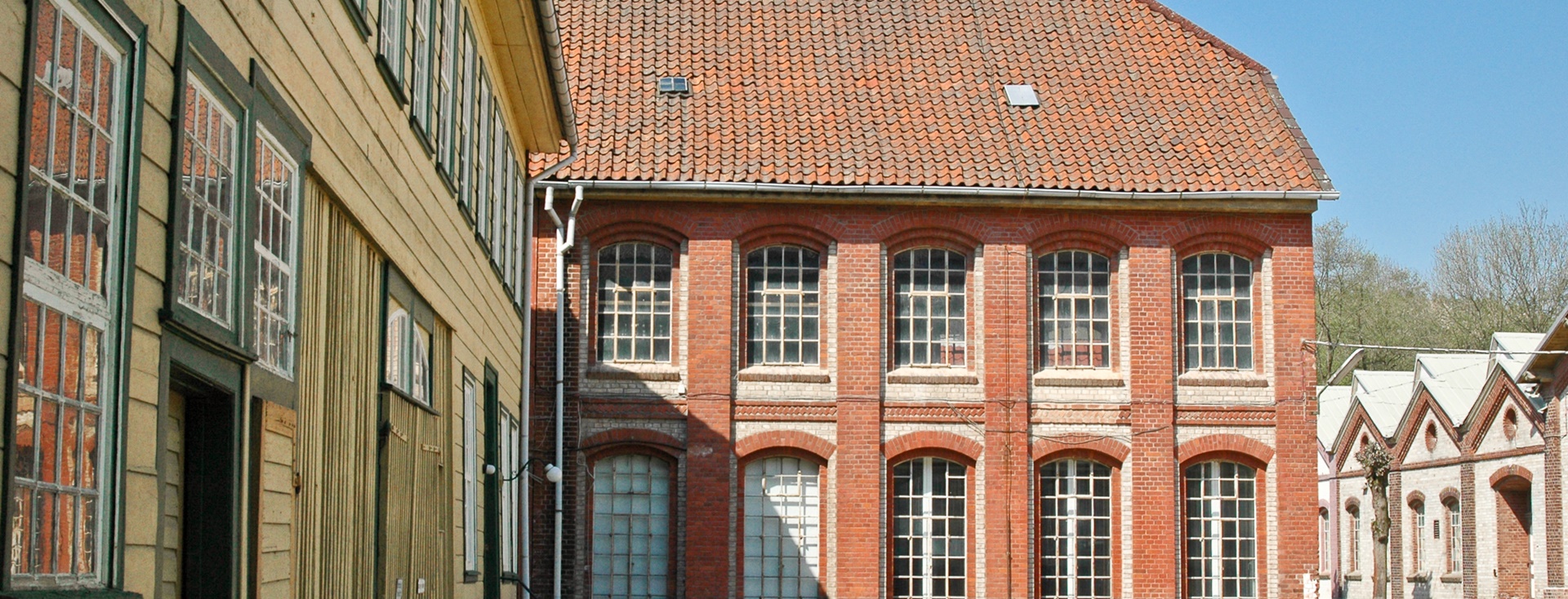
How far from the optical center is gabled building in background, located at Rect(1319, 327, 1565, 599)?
3372 centimetres

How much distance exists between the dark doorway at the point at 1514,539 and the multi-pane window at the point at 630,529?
1955cm

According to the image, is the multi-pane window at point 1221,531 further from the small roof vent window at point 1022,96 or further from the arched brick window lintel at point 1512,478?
the arched brick window lintel at point 1512,478

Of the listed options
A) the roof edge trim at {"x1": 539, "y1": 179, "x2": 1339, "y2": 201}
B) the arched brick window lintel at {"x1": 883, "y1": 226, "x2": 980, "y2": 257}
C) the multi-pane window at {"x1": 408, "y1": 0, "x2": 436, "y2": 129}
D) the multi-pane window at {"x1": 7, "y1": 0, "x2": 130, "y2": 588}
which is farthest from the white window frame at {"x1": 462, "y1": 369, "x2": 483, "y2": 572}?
the arched brick window lintel at {"x1": 883, "y1": 226, "x2": 980, "y2": 257}

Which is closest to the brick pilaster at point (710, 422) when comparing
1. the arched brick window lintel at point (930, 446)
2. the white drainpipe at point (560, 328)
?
the white drainpipe at point (560, 328)

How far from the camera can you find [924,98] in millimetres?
25797

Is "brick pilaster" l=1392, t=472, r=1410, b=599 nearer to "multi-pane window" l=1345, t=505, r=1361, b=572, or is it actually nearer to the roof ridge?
"multi-pane window" l=1345, t=505, r=1361, b=572

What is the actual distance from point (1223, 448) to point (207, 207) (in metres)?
20.4

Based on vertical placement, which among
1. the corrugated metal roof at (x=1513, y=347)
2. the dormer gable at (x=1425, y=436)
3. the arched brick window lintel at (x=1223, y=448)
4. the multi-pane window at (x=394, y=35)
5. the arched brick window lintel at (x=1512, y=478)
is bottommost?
the arched brick window lintel at (x=1512, y=478)

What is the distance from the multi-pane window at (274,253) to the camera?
6758 millimetres

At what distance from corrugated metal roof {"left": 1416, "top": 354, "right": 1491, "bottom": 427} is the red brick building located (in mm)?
15429

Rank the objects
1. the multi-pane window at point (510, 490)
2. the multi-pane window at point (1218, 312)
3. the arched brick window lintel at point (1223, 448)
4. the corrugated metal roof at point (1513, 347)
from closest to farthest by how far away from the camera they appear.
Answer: the multi-pane window at point (510, 490), the arched brick window lintel at point (1223, 448), the multi-pane window at point (1218, 312), the corrugated metal roof at point (1513, 347)

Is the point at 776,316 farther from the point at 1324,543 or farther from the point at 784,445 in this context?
the point at 1324,543

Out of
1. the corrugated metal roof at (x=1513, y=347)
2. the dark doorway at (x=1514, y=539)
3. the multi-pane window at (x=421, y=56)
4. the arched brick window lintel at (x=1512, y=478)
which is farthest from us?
the dark doorway at (x=1514, y=539)

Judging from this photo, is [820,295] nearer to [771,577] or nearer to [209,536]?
[771,577]
